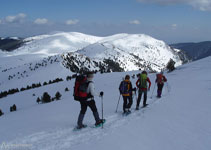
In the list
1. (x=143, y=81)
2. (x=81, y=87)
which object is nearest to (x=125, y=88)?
(x=143, y=81)

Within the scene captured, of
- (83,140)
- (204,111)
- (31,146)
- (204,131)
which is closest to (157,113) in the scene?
(204,111)

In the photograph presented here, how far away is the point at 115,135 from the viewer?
6727 mm

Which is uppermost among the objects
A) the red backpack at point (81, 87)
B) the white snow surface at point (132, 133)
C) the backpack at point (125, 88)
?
the red backpack at point (81, 87)

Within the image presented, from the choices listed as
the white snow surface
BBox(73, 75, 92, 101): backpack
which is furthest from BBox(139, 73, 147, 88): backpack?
BBox(73, 75, 92, 101): backpack

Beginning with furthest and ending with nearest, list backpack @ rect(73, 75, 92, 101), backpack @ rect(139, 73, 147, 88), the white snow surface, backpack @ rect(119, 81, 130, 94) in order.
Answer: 1. backpack @ rect(139, 73, 147, 88)
2. backpack @ rect(119, 81, 130, 94)
3. backpack @ rect(73, 75, 92, 101)
4. the white snow surface

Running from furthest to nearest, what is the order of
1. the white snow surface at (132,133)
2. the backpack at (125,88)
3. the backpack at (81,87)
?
the backpack at (125,88)
the backpack at (81,87)
the white snow surface at (132,133)

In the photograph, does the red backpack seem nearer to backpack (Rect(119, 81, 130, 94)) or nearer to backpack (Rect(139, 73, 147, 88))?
backpack (Rect(119, 81, 130, 94))

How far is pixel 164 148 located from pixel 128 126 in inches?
88.5

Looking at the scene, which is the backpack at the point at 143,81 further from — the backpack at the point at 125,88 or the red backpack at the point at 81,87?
the red backpack at the point at 81,87

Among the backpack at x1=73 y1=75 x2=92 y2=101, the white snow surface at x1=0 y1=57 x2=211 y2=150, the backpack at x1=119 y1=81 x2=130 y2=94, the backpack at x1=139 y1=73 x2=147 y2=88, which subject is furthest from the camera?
the backpack at x1=139 y1=73 x2=147 y2=88

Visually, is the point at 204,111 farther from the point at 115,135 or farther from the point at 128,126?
the point at 115,135

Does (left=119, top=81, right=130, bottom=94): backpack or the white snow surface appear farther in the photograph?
(left=119, top=81, right=130, bottom=94): backpack

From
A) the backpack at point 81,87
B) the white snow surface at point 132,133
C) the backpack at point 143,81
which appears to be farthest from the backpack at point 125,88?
the backpack at point 81,87

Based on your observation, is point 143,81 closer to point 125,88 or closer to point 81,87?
point 125,88
